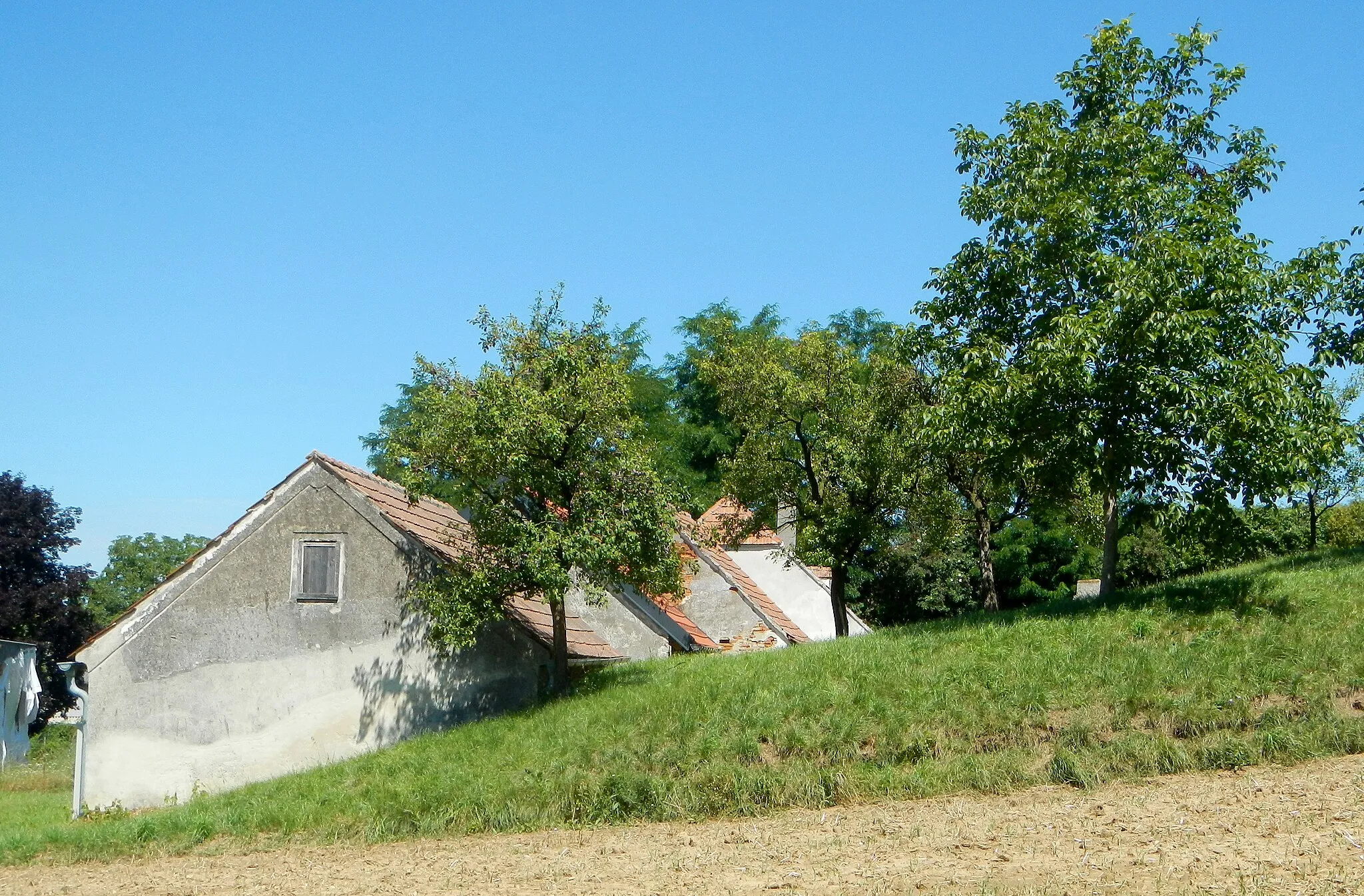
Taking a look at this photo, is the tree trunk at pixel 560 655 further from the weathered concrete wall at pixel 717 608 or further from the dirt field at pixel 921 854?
the weathered concrete wall at pixel 717 608

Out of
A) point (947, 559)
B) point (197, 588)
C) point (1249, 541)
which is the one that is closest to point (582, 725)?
point (197, 588)

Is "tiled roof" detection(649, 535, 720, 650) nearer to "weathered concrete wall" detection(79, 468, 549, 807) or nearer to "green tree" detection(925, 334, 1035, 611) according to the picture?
"weathered concrete wall" detection(79, 468, 549, 807)

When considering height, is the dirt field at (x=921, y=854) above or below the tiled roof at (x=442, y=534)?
below

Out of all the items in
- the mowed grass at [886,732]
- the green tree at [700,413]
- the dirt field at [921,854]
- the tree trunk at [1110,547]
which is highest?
the green tree at [700,413]

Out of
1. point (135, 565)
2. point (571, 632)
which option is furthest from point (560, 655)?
point (135, 565)

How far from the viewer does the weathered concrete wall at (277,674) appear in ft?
58.0

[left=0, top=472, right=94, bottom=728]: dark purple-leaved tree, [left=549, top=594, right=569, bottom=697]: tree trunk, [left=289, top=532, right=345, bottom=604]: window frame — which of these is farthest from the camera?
[left=0, top=472, right=94, bottom=728]: dark purple-leaved tree

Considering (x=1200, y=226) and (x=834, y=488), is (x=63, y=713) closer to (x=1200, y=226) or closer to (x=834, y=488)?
(x=834, y=488)

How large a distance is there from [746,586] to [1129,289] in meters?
18.3

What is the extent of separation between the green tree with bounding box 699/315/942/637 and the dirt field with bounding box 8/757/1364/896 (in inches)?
452

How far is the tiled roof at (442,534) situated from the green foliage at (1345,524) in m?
32.2

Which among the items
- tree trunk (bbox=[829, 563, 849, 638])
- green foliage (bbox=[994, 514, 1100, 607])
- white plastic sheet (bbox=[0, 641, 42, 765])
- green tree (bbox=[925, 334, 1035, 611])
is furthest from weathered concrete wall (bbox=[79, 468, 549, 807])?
green foliage (bbox=[994, 514, 1100, 607])

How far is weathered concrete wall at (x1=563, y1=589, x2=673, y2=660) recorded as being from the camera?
2323 cm

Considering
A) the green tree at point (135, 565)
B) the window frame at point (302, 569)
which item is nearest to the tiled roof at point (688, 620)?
the window frame at point (302, 569)
